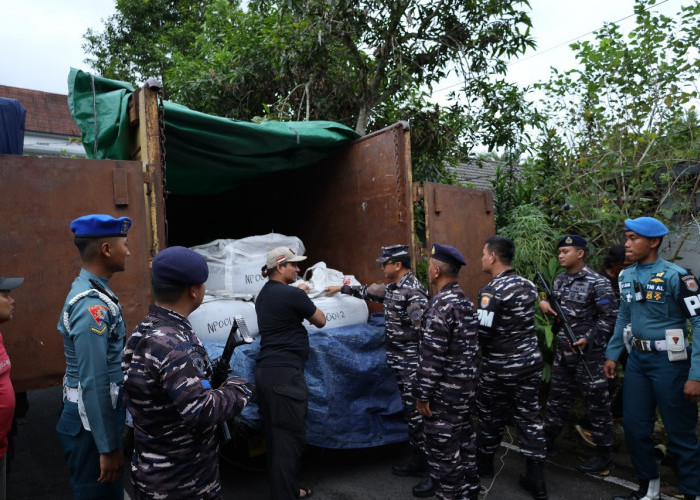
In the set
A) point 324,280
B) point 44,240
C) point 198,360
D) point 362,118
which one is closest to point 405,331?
point 324,280

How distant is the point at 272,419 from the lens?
2.57 m

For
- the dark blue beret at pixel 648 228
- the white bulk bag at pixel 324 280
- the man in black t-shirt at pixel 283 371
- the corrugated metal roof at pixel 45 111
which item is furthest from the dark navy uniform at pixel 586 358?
the corrugated metal roof at pixel 45 111

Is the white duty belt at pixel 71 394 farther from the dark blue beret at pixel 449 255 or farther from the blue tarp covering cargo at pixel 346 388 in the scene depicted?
the dark blue beret at pixel 449 255

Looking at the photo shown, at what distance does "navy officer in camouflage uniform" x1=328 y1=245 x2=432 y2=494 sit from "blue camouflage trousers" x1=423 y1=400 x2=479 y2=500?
0.43m

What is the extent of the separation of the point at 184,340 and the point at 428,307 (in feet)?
4.91

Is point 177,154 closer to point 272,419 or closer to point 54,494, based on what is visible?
point 272,419

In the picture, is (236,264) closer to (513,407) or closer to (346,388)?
(346,388)

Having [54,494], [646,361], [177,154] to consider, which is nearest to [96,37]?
[177,154]

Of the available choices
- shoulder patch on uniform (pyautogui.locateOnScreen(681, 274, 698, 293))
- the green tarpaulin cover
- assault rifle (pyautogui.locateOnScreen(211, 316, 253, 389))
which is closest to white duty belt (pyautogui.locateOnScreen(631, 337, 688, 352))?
shoulder patch on uniform (pyautogui.locateOnScreen(681, 274, 698, 293))

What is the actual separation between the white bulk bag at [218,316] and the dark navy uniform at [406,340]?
0.92m

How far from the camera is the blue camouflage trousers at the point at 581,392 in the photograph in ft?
10.8

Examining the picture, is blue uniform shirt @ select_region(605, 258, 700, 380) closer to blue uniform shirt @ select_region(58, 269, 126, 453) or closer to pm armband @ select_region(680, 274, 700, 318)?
pm armband @ select_region(680, 274, 700, 318)

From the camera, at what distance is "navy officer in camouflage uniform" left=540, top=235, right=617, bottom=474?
328 centimetres

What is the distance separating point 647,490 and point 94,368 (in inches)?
121
